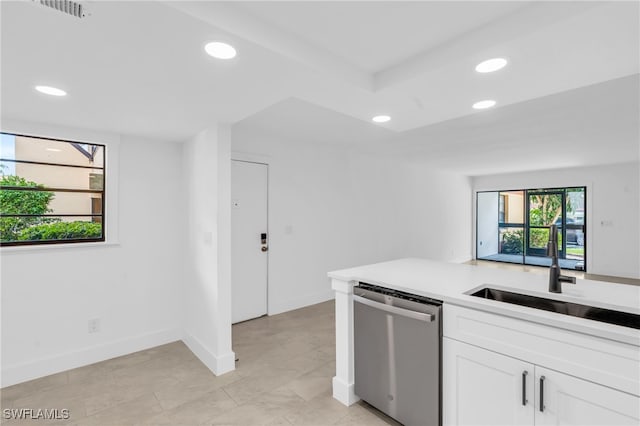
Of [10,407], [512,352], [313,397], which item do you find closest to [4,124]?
[10,407]

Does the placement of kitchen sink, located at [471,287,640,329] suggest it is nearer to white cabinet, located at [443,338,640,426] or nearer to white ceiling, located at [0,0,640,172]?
white cabinet, located at [443,338,640,426]

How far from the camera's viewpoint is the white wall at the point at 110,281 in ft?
8.48

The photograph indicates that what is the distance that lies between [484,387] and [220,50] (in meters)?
2.12

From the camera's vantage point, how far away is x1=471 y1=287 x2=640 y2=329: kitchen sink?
1.49m

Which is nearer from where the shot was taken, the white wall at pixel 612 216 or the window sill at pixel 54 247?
the window sill at pixel 54 247

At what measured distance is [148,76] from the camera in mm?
1798

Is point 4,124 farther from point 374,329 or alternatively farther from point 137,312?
point 374,329

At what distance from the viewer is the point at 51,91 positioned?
2012mm

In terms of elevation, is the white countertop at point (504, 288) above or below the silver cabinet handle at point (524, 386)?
above

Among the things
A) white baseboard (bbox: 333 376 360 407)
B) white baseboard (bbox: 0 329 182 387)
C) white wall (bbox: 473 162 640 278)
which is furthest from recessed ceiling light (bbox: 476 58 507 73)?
white wall (bbox: 473 162 640 278)

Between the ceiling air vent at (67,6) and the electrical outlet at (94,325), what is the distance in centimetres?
268

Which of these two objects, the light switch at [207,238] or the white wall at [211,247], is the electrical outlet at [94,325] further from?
the light switch at [207,238]

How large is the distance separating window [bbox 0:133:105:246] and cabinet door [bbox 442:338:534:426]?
313 cm

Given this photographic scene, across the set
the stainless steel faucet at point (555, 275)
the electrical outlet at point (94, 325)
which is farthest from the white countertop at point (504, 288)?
the electrical outlet at point (94, 325)
